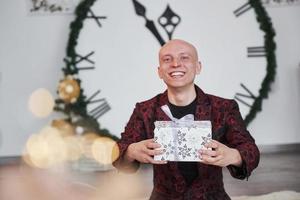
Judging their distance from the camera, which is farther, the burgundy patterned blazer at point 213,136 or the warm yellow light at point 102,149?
the warm yellow light at point 102,149

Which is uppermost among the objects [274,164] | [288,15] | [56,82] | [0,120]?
[288,15]

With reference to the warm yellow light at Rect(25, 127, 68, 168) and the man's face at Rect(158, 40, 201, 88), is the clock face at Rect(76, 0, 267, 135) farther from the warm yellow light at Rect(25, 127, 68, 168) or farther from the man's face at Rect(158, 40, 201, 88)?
the man's face at Rect(158, 40, 201, 88)

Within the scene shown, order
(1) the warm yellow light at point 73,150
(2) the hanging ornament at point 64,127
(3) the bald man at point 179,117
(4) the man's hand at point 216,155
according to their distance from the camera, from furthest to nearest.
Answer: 1. (2) the hanging ornament at point 64,127
2. (1) the warm yellow light at point 73,150
3. (3) the bald man at point 179,117
4. (4) the man's hand at point 216,155

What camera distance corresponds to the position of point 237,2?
361 cm

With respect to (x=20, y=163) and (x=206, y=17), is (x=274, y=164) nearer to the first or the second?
(x=206, y=17)

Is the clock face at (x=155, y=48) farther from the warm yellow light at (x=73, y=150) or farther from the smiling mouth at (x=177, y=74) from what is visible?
the smiling mouth at (x=177, y=74)

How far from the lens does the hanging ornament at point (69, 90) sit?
137 inches

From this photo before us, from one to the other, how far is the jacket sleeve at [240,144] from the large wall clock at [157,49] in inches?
91.7

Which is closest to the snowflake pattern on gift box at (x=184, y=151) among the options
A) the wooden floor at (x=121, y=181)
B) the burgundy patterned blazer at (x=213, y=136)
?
the burgundy patterned blazer at (x=213, y=136)

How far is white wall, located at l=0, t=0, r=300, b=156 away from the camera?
3.60 meters

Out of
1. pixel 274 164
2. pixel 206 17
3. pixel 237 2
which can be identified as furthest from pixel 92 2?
pixel 274 164

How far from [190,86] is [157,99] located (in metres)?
0.12

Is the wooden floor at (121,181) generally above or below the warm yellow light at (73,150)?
below

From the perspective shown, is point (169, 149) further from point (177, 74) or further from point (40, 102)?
point (40, 102)
